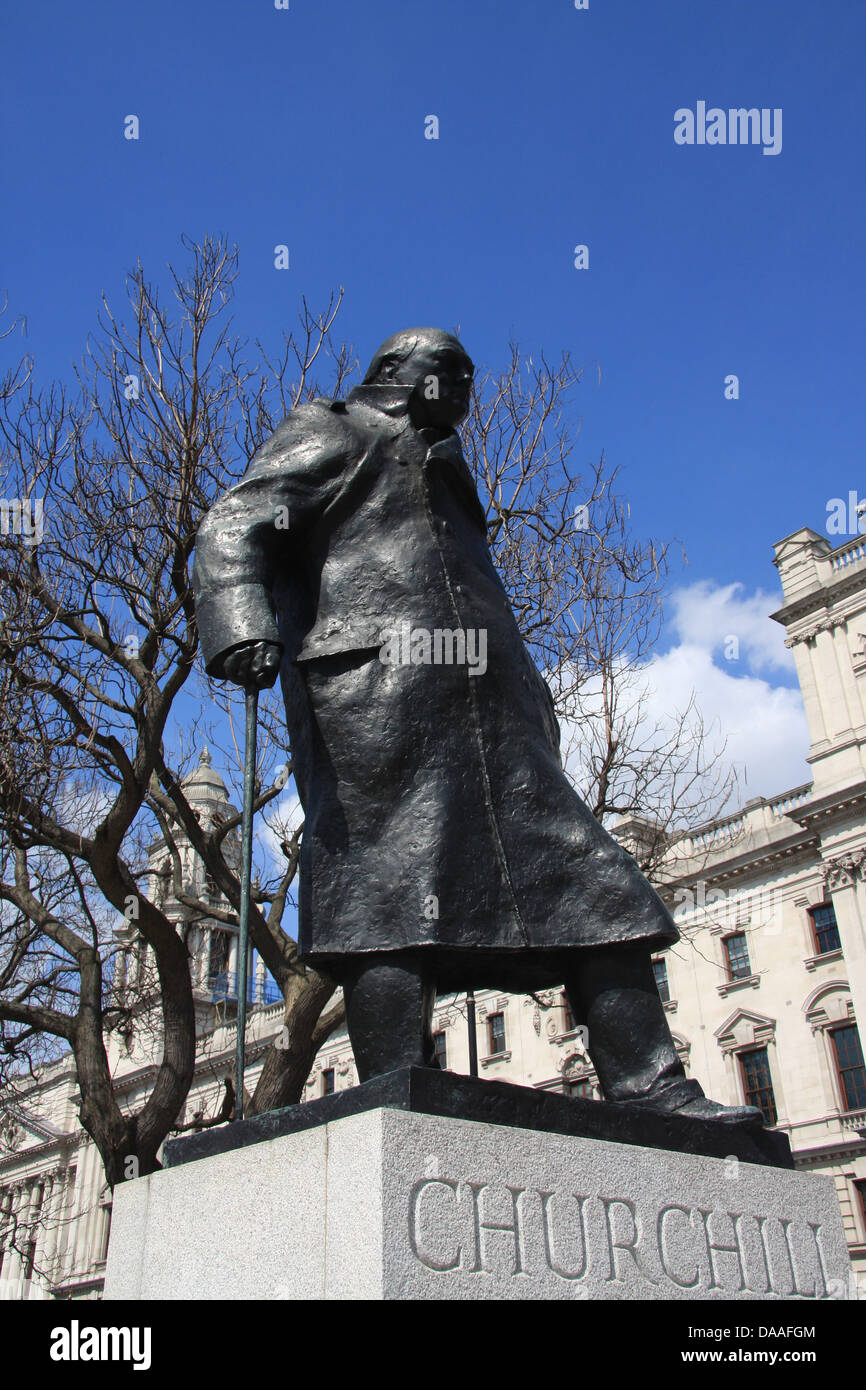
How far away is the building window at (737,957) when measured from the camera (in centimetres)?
3105

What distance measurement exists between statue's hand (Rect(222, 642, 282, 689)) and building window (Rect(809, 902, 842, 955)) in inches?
1142

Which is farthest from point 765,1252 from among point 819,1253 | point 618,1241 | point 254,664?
point 254,664

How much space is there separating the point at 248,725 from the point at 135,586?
9.21m

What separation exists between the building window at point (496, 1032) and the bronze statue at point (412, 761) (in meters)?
33.5

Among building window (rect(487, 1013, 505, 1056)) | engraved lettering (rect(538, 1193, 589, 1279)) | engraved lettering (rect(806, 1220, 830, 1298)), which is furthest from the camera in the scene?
building window (rect(487, 1013, 505, 1056))

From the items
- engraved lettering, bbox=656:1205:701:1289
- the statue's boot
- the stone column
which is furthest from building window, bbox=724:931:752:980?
engraved lettering, bbox=656:1205:701:1289

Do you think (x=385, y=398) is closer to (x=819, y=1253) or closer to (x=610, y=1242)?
(x=610, y=1242)

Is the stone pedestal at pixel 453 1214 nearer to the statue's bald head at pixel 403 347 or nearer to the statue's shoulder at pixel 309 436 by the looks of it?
the statue's shoulder at pixel 309 436

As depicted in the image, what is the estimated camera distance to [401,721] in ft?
10.5

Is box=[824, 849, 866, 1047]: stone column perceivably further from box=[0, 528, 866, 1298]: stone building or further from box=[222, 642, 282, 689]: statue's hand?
box=[222, 642, 282, 689]: statue's hand

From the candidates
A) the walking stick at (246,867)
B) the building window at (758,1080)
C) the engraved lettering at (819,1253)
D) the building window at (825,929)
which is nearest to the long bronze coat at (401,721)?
the walking stick at (246,867)

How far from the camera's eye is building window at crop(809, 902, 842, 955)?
29469 mm
